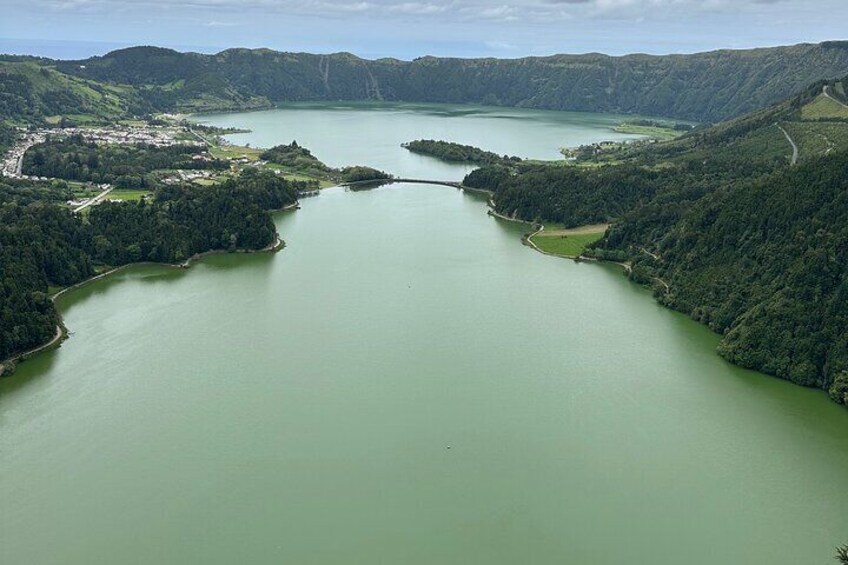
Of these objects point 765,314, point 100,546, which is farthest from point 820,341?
point 100,546

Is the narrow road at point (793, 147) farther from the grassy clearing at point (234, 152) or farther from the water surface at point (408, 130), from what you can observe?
the grassy clearing at point (234, 152)

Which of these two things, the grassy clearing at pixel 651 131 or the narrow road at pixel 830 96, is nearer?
the narrow road at pixel 830 96

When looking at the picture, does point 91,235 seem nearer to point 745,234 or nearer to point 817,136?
point 745,234

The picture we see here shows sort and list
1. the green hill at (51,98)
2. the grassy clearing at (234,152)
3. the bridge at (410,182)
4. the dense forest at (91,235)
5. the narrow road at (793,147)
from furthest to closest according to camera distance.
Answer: the green hill at (51,98), the grassy clearing at (234,152), the bridge at (410,182), the narrow road at (793,147), the dense forest at (91,235)

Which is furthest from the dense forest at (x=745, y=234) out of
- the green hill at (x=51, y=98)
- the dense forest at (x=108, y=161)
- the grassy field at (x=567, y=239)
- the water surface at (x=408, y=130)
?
the green hill at (x=51, y=98)

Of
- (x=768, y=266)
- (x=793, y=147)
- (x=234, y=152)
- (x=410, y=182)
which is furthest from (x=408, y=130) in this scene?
(x=768, y=266)

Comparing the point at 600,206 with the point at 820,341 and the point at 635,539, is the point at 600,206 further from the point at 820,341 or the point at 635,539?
the point at 635,539

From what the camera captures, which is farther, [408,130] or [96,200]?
[408,130]
